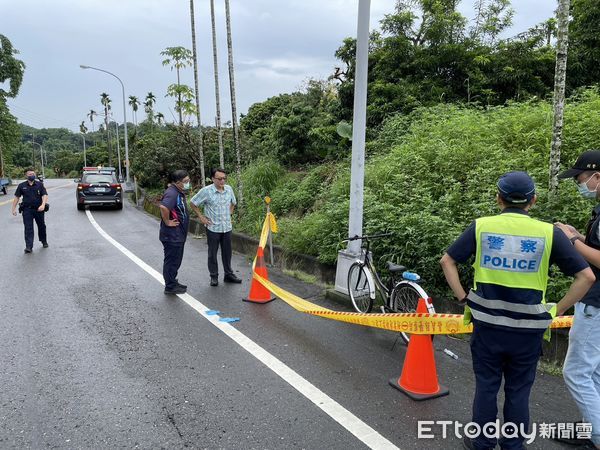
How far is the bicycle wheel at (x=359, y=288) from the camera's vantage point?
550 centimetres

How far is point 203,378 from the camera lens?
12.6 feet

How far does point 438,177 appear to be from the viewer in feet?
24.1

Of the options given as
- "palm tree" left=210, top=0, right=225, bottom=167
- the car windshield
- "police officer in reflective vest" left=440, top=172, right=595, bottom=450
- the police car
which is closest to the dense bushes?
"police officer in reflective vest" left=440, top=172, right=595, bottom=450

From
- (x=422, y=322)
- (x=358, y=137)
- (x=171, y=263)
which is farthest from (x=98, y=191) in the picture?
(x=422, y=322)

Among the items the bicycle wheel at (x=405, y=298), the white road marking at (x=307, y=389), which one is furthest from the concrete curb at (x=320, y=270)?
the white road marking at (x=307, y=389)

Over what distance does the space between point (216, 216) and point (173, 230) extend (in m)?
0.73

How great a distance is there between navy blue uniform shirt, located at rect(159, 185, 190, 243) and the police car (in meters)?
13.2

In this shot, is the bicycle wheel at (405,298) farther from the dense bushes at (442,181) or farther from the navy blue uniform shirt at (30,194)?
the navy blue uniform shirt at (30,194)

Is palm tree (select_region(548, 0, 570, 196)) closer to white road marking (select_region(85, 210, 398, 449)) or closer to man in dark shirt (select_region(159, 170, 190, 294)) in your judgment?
white road marking (select_region(85, 210, 398, 449))

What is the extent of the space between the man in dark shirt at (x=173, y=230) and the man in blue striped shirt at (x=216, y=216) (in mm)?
308

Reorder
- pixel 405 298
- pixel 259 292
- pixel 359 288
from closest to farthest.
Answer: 1. pixel 405 298
2. pixel 359 288
3. pixel 259 292

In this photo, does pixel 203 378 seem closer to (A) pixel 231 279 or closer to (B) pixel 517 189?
(B) pixel 517 189

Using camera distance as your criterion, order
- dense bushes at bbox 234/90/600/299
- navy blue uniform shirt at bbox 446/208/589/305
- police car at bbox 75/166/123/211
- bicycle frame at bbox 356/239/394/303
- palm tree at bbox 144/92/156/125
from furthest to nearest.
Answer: palm tree at bbox 144/92/156/125 < police car at bbox 75/166/123/211 < dense bushes at bbox 234/90/600/299 < bicycle frame at bbox 356/239/394/303 < navy blue uniform shirt at bbox 446/208/589/305

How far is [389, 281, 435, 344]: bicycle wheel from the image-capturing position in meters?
4.37
